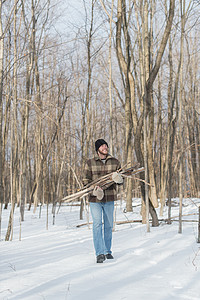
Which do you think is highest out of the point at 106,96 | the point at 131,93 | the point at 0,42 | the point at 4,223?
the point at 106,96

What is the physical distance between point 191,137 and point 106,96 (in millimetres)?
5412

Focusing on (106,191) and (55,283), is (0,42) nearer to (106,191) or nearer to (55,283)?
(106,191)

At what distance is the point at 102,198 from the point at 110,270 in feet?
2.96

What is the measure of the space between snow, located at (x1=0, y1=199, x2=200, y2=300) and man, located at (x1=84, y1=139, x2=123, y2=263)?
225 millimetres

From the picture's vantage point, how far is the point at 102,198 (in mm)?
4059

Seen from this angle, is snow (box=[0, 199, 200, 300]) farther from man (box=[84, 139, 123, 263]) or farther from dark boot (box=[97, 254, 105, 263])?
man (box=[84, 139, 123, 263])

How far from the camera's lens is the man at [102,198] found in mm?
3996

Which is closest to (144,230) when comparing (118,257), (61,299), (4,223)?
(118,257)

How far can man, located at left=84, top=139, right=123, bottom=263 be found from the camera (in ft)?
13.1

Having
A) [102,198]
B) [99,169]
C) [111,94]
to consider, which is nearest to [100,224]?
[102,198]

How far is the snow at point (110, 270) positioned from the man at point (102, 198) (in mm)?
225

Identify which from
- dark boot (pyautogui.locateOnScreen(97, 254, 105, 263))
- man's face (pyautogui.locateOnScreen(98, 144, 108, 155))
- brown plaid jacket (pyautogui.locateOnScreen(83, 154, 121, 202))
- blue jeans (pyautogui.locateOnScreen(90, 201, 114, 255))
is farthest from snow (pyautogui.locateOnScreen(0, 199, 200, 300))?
man's face (pyautogui.locateOnScreen(98, 144, 108, 155))

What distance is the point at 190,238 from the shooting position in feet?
16.2

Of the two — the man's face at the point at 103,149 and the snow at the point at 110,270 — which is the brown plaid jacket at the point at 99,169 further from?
the snow at the point at 110,270
